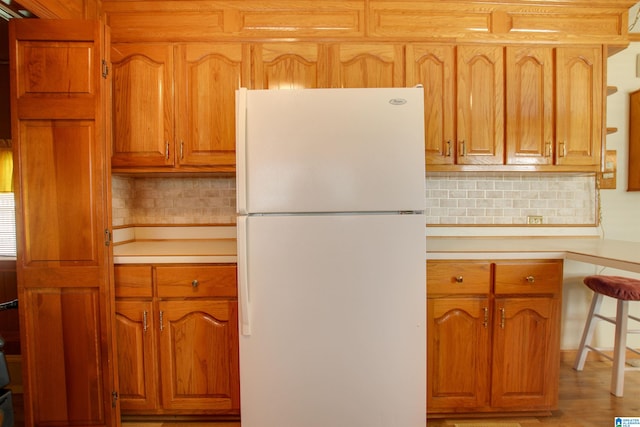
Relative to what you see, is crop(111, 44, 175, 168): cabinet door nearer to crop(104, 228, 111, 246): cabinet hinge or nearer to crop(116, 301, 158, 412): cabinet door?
crop(104, 228, 111, 246): cabinet hinge

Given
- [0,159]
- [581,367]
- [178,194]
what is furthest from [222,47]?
[581,367]

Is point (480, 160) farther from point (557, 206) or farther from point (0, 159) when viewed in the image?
point (0, 159)

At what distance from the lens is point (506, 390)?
5.31 ft

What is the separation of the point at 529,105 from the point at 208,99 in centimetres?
187

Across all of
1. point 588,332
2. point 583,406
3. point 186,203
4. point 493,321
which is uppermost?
point 186,203

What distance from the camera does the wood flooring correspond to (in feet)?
5.43

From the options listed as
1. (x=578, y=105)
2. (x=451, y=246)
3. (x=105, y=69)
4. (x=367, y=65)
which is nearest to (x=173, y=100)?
(x=105, y=69)

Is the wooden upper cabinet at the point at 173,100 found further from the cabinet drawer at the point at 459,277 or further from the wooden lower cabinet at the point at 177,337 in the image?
the cabinet drawer at the point at 459,277

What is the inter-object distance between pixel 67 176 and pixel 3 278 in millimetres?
1039

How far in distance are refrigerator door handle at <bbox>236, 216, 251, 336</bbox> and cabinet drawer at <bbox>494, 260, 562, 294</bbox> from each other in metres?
1.21

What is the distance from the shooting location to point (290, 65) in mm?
1842

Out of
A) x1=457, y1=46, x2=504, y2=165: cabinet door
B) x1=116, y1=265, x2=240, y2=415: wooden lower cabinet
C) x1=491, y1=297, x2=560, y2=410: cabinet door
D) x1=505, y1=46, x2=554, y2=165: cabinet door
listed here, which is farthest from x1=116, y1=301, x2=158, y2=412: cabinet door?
x1=505, y1=46, x2=554, y2=165: cabinet door

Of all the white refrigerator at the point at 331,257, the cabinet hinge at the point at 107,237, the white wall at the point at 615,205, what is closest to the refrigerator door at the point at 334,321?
the white refrigerator at the point at 331,257

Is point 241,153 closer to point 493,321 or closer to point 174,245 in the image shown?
point 174,245
